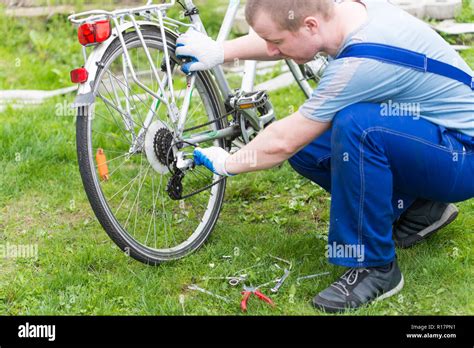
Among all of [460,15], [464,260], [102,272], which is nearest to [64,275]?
[102,272]

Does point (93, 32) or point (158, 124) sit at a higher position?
point (93, 32)

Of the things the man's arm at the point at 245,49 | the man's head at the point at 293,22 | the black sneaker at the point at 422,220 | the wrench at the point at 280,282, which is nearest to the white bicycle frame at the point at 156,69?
the man's arm at the point at 245,49

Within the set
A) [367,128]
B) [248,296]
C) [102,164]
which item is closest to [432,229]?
[367,128]

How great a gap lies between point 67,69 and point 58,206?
2.25 m

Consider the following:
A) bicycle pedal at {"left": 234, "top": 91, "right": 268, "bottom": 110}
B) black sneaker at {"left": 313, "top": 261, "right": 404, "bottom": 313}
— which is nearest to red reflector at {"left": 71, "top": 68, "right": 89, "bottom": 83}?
bicycle pedal at {"left": 234, "top": 91, "right": 268, "bottom": 110}

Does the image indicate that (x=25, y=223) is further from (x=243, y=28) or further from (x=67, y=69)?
(x=243, y=28)

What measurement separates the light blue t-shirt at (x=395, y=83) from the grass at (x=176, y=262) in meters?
0.71

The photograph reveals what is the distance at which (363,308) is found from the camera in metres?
3.38

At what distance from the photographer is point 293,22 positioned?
3088mm

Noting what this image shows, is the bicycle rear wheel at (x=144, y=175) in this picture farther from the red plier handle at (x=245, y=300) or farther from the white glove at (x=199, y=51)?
the red plier handle at (x=245, y=300)

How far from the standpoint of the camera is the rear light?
3357mm

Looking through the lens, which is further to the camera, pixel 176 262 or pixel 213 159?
pixel 176 262

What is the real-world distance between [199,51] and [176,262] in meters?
0.97

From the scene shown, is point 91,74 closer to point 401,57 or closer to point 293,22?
point 293,22
